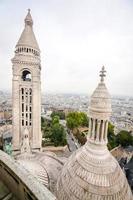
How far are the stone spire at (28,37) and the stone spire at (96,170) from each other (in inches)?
447

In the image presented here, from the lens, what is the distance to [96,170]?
6000 mm

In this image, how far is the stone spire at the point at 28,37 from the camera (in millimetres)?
15391

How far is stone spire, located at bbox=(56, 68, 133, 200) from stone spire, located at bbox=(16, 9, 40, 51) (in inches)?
447

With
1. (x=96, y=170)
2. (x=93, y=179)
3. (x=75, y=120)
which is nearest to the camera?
(x=93, y=179)

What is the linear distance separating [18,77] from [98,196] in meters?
13.2

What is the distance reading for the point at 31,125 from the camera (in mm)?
17094

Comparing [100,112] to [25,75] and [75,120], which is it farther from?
[75,120]

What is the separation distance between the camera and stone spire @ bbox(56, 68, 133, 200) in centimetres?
572

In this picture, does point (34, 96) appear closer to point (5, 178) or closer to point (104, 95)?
point (104, 95)

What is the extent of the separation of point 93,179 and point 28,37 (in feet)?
48.5

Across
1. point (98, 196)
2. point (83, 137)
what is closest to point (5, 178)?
point (98, 196)

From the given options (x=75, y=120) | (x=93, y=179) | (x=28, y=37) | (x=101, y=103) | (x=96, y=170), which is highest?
(x=28, y=37)

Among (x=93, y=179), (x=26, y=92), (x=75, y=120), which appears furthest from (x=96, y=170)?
(x=75, y=120)

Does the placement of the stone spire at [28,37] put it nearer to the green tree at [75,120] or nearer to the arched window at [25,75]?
the arched window at [25,75]
